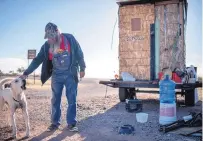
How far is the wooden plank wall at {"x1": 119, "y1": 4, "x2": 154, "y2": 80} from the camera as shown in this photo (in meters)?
9.77

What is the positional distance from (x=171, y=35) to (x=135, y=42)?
53.6 inches

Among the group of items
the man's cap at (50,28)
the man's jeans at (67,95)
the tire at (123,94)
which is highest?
the man's cap at (50,28)

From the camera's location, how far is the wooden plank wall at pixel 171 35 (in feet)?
30.6

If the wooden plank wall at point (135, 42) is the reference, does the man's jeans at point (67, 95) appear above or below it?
below

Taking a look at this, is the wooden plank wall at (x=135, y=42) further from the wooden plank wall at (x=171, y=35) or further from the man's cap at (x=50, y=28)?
the man's cap at (x=50, y=28)

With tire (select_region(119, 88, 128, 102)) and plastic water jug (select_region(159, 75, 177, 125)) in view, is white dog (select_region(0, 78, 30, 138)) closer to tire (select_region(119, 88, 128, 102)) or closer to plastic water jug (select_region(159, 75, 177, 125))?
plastic water jug (select_region(159, 75, 177, 125))

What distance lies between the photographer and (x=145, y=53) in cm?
984

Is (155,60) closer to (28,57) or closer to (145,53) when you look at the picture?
(145,53)

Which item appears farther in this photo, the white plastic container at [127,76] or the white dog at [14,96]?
the white plastic container at [127,76]

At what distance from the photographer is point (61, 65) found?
5.64m

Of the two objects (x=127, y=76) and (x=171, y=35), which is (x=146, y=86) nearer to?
(x=127, y=76)

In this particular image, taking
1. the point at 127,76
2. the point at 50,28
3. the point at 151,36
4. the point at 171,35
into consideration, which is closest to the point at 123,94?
the point at 127,76

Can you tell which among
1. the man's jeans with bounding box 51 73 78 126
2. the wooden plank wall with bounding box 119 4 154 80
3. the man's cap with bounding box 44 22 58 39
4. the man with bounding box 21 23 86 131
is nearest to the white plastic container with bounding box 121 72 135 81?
the wooden plank wall with bounding box 119 4 154 80

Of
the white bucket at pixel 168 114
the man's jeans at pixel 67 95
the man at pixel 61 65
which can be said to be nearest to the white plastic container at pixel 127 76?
the white bucket at pixel 168 114
